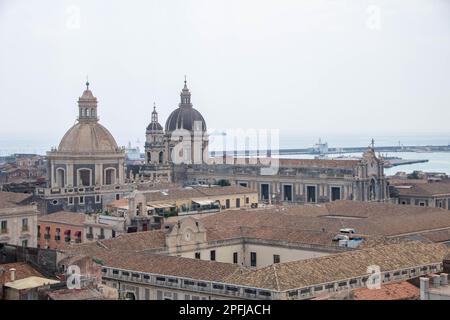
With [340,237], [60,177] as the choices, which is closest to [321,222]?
[340,237]

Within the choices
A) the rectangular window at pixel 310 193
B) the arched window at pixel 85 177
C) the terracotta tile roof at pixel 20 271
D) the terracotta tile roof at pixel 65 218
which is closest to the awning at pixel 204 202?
the terracotta tile roof at pixel 65 218

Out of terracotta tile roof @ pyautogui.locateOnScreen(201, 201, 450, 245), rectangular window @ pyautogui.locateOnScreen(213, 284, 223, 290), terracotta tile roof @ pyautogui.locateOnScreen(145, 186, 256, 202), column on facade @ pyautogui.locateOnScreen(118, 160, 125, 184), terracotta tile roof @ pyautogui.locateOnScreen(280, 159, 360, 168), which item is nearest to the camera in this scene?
rectangular window @ pyautogui.locateOnScreen(213, 284, 223, 290)

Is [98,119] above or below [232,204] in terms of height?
above

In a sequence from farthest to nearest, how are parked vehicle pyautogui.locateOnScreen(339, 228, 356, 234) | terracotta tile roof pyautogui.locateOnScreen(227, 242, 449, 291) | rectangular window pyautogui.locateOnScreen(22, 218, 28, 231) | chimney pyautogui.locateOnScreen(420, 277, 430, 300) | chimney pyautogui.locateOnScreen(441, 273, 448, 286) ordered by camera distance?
1. rectangular window pyautogui.locateOnScreen(22, 218, 28, 231)
2. parked vehicle pyautogui.locateOnScreen(339, 228, 356, 234)
3. terracotta tile roof pyautogui.locateOnScreen(227, 242, 449, 291)
4. chimney pyautogui.locateOnScreen(441, 273, 448, 286)
5. chimney pyautogui.locateOnScreen(420, 277, 430, 300)

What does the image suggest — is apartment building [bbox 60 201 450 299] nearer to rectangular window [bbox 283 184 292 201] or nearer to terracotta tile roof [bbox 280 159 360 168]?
terracotta tile roof [bbox 280 159 360 168]

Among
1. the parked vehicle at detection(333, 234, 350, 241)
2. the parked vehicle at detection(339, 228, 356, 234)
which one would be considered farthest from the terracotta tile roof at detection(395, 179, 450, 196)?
the parked vehicle at detection(333, 234, 350, 241)

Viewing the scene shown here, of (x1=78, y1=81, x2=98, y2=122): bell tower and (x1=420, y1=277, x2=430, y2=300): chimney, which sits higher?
(x1=78, y1=81, x2=98, y2=122): bell tower
